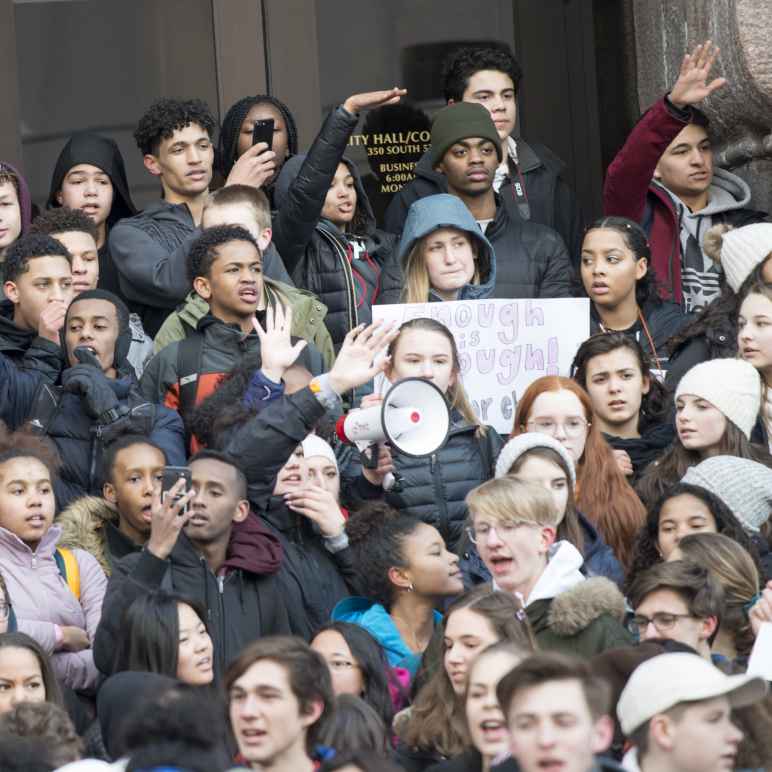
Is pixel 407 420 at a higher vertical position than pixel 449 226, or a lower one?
lower

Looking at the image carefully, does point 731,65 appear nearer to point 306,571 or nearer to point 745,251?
point 745,251

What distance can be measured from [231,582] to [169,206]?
242 centimetres

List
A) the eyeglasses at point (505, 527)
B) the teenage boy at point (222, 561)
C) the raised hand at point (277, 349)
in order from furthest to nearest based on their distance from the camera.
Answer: the raised hand at point (277, 349) < the teenage boy at point (222, 561) < the eyeglasses at point (505, 527)

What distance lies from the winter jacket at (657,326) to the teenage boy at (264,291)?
1.12 m

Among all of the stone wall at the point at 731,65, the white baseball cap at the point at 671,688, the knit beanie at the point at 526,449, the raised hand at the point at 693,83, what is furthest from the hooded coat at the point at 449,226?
the white baseball cap at the point at 671,688

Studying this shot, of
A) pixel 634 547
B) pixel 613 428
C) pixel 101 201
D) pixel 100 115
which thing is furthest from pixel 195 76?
pixel 634 547

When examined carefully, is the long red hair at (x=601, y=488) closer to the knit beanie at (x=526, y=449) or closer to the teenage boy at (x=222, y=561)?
the knit beanie at (x=526, y=449)

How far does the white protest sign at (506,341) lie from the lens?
928 cm

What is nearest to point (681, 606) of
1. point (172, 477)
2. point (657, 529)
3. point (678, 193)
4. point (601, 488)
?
point (657, 529)

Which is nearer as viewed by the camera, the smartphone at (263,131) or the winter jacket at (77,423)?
the winter jacket at (77,423)

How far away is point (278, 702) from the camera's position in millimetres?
6465

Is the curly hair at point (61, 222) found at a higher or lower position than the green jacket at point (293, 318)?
higher

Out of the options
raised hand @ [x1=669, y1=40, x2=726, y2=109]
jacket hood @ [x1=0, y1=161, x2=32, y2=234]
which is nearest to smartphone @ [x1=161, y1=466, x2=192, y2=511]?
jacket hood @ [x1=0, y1=161, x2=32, y2=234]

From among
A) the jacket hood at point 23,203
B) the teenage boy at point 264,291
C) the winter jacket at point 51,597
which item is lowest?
the winter jacket at point 51,597
